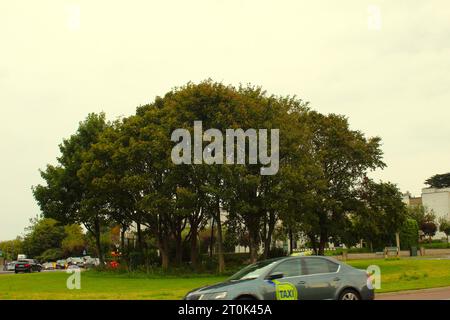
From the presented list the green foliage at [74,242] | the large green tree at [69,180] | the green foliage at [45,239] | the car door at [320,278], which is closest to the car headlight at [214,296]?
the car door at [320,278]

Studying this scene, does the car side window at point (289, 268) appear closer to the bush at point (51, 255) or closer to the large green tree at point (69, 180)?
the large green tree at point (69, 180)

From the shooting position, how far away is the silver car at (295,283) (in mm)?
12234

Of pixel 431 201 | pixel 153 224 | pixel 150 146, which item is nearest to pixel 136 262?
pixel 153 224

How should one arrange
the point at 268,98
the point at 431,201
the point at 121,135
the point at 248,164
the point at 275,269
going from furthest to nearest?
the point at 431,201 → the point at 121,135 → the point at 268,98 → the point at 248,164 → the point at 275,269

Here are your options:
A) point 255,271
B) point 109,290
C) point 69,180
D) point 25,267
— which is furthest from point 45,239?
point 255,271

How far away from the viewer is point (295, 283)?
41.9 ft

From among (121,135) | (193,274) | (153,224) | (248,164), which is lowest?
(193,274)

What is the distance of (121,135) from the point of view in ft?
135

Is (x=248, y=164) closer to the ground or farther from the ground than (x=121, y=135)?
closer to the ground

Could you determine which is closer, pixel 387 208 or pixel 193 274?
pixel 193 274

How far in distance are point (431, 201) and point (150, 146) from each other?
80329 millimetres

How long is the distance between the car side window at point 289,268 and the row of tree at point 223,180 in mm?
20485

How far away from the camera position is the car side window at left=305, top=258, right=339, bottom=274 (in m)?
13.2

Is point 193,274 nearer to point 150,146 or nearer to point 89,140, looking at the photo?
point 150,146
